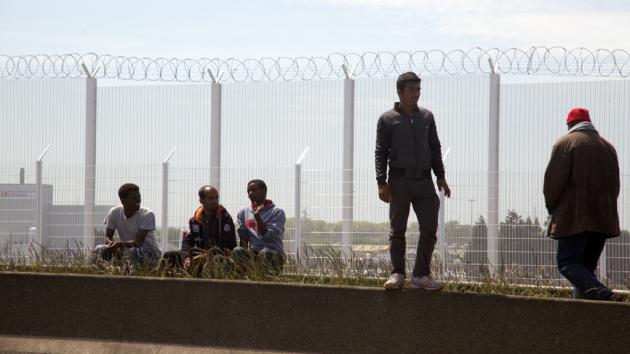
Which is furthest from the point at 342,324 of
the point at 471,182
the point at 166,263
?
the point at 471,182

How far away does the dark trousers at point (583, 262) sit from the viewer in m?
6.53

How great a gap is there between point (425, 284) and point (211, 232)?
9.56ft

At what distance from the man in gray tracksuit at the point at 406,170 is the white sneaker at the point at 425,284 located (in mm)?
123

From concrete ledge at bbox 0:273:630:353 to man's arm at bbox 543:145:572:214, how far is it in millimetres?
865

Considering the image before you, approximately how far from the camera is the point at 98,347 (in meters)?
7.19

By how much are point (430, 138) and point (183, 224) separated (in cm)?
578

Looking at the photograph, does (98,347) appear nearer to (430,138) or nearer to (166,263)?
(166,263)

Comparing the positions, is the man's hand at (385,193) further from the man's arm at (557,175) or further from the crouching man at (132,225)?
the crouching man at (132,225)

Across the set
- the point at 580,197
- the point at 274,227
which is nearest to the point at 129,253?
the point at 274,227

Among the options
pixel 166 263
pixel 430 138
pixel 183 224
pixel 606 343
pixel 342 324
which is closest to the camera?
pixel 606 343

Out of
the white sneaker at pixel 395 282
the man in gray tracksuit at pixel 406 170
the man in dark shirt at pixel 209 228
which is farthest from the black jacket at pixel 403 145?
the man in dark shirt at pixel 209 228

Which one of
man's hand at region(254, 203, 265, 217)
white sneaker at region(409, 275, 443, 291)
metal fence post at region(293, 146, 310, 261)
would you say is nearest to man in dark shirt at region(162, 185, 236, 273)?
man's hand at region(254, 203, 265, 217)

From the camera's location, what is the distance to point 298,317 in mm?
6754


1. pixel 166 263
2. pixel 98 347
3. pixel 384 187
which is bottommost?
pixel 98 347
